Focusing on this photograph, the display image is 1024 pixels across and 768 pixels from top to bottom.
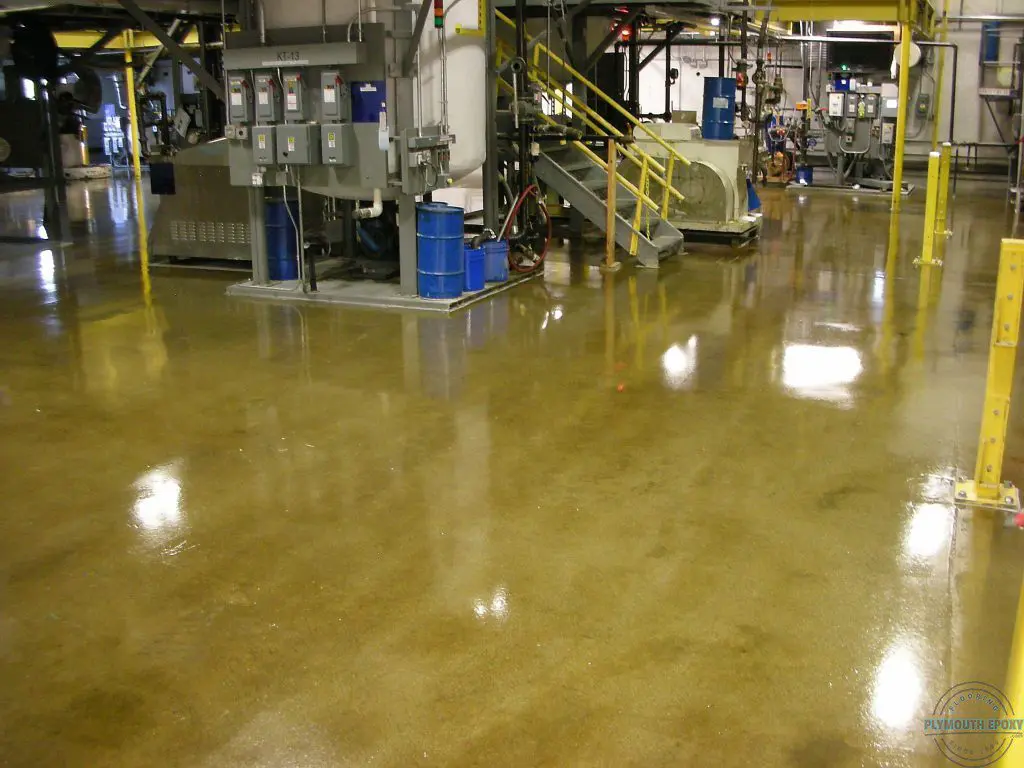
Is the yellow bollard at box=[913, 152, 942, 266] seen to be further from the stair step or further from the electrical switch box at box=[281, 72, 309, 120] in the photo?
the electrical switch box at box=[281, 72, 309, 120]

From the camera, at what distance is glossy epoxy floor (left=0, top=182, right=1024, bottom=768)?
3.10 meters

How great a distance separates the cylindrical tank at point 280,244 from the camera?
32.4ft

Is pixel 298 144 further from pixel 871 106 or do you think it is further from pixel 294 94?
pixel 871 106

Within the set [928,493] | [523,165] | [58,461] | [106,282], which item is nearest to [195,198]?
[106,282]

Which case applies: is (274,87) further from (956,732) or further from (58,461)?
(956,732)

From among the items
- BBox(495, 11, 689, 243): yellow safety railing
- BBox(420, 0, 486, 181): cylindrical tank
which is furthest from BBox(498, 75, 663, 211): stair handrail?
BBox(420, 0, 486, 181): cylindrical tank

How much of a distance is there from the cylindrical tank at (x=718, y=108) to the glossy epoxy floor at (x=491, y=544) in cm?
604

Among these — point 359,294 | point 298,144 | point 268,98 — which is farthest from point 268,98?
point 359,294

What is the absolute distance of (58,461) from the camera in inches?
207

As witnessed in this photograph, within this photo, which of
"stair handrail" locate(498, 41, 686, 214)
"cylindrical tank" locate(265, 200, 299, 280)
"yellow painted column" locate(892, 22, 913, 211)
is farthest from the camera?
"yellow painted column" locate(892, 22, 913, 211)

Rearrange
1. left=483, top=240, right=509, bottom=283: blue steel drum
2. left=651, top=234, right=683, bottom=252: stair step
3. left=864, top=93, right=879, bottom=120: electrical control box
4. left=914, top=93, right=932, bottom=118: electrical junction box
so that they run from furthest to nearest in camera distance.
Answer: left=914, top=93, right=932, bottom=118: electrical junction box, left=864, top=93, right=879, bottom=120: electrical control box, left=651, top=234, right=683, bottom=252: stair step, left=483, top=240, right=509, bottom=283: blue steel drum

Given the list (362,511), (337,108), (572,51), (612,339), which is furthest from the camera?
(572,51)

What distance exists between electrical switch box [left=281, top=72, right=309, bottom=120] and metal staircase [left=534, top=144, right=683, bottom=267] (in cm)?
343

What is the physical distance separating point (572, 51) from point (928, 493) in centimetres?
983
